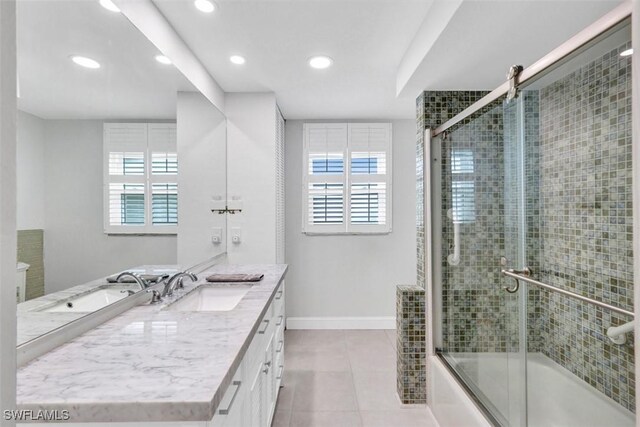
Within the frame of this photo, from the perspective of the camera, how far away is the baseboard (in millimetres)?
4066

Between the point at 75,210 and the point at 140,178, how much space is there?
394mm

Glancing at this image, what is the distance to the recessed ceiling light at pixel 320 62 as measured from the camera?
2.46 metres

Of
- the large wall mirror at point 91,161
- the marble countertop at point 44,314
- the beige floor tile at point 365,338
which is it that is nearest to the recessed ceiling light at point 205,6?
the large wall mirror at point 91,161

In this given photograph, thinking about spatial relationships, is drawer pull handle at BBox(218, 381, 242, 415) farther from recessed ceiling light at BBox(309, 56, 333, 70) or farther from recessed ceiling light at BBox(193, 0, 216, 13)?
recessed ceiling light at BBox(309, 56, 333, 70)

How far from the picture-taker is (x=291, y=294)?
408cm

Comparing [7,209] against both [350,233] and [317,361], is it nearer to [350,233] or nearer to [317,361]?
[317,361]

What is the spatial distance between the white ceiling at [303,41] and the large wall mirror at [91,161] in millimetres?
381

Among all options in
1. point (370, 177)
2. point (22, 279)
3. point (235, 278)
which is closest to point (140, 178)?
point (22, 279)

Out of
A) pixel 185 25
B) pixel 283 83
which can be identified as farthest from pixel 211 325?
pixel 283 83

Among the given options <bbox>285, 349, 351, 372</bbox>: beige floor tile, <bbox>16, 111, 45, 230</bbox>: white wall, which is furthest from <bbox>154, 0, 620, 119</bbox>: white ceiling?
<bbox>285, 349, 351, 372</bbox>: beige floor tile

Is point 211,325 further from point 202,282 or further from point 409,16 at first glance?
point 409,16

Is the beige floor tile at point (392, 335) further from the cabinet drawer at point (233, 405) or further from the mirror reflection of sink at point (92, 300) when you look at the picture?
the mirror reflection of sink at point (92, 300)

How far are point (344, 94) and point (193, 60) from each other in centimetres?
139

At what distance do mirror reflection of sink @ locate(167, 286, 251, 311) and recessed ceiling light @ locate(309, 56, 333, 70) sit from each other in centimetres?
169
